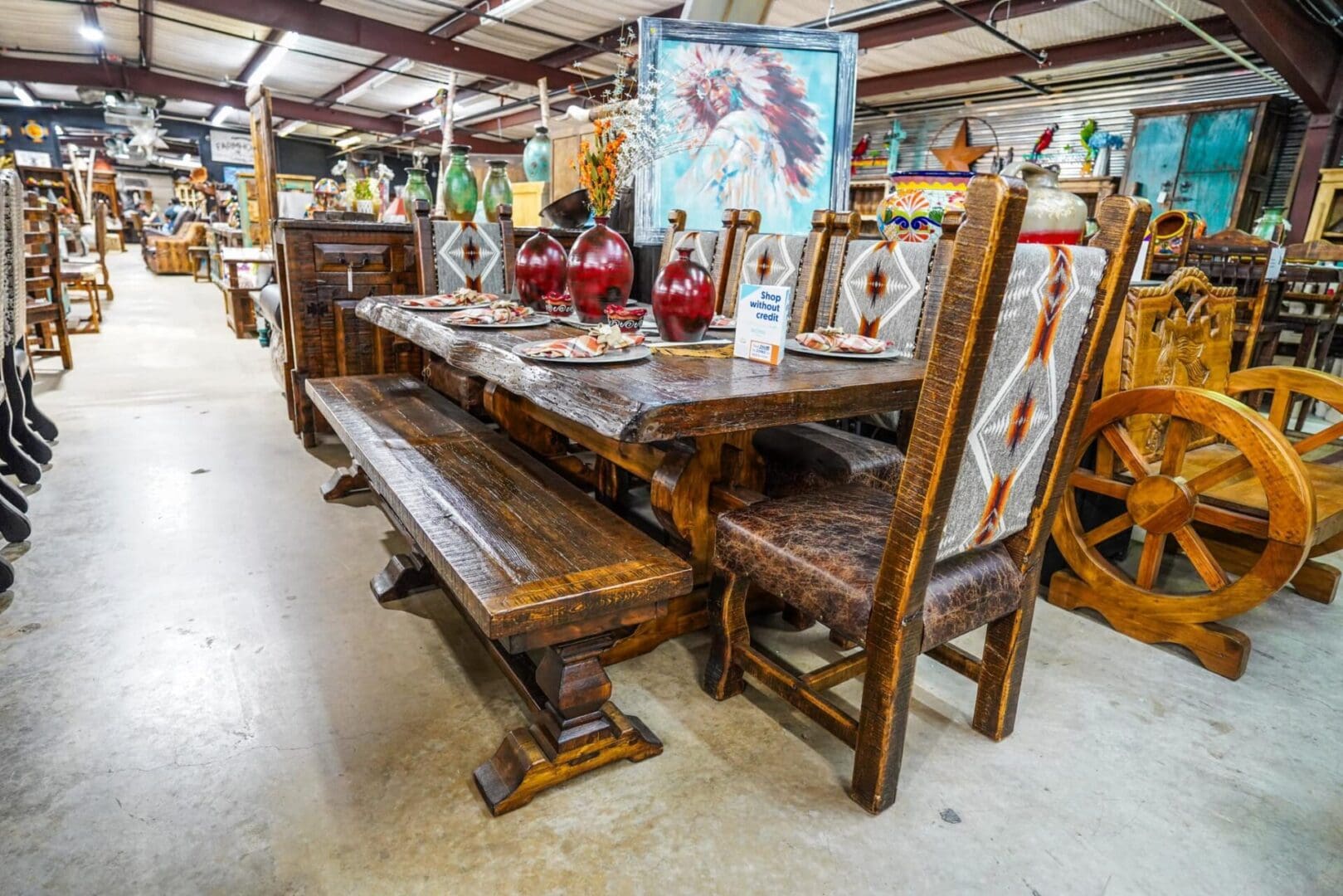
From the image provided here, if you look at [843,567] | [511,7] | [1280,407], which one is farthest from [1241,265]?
[511,7]

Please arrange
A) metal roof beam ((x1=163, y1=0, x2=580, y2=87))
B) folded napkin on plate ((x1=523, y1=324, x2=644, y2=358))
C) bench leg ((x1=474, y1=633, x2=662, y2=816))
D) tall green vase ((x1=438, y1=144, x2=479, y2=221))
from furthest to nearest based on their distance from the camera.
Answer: metal roof beam ((x1=163, y1=0, x2=580, y2=87)) < tall green vase ((x1=438, y1=144, x2=479, y2=221)) < folded napkin on plate ((x1=523, y1=324, x2=644, y2=358)) < bench leg ((x1=474, y1=633, x2=662, y2=816))

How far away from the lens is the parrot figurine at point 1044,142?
804 cm

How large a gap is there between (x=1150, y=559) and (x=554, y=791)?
5.65 feet

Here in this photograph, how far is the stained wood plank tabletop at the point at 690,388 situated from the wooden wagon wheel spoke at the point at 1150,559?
2.95ft

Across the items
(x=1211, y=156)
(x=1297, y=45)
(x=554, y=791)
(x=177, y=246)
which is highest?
(x=1297, y=45)

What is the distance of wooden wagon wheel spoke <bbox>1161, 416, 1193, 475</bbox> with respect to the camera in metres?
1.82

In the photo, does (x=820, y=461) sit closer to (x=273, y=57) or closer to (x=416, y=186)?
(x=416, y=186)

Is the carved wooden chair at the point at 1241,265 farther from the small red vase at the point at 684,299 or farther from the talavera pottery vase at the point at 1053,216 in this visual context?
the small red vase at the point at 684,299

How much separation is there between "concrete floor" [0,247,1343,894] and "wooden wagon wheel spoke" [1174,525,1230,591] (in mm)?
247

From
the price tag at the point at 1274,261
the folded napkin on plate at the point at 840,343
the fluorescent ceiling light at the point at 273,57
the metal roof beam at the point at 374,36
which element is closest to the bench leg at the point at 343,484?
the folded napkin on plate at the point at 840,343

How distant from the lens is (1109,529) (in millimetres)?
2045

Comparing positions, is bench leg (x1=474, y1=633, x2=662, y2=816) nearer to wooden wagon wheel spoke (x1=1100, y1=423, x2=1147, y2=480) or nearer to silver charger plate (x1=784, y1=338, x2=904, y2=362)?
silver charger plate (x1=784, y1=338, x2=904, y2=362)

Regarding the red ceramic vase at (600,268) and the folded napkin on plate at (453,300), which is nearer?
the red ceramic vase at (600,268)

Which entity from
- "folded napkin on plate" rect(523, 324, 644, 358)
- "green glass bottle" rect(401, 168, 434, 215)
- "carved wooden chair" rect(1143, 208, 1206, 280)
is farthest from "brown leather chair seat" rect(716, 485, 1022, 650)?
"carved wooden chair" rect(1143, 208, 1206, 280)
